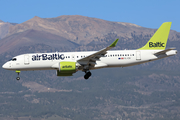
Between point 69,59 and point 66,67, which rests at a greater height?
point 69,59

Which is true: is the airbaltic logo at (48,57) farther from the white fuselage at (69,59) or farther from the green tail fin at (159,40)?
the green tail fin at (159,40)

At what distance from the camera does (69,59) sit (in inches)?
2427

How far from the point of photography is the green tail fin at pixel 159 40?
2613 inches

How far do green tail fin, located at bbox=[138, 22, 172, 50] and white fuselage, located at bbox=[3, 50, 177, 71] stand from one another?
11.4 ft

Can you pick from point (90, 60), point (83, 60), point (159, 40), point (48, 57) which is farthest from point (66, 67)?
point (159, 40)

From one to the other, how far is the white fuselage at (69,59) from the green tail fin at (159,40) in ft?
11.4

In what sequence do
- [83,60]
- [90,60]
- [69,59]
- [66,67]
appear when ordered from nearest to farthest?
[66,67]
[83,60]
[90,60]
[69,59]

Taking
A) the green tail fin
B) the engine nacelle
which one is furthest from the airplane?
the green tail fin

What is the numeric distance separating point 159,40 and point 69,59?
19.3 metres

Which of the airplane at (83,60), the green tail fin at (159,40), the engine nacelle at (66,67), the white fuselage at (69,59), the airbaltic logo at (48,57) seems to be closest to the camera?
the engine nacelle at (66,67)

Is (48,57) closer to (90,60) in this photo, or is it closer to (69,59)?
(69,59)

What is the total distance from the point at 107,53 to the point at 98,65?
3064 mm

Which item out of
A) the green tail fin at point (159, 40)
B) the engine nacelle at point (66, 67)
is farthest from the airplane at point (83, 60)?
the green tail fin at point (159, 40)

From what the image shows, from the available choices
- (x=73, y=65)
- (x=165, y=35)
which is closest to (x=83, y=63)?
(x=73, y=65)
